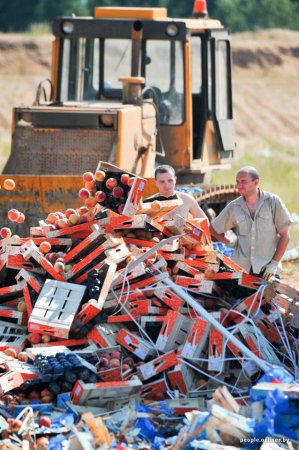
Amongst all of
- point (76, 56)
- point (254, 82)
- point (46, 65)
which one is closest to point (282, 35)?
point (254, 82)

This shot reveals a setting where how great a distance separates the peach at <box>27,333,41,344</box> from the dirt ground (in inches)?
1097

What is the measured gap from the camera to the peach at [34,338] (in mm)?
8734

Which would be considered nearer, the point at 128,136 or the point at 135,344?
the point at 135,344

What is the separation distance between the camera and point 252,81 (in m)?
47.7

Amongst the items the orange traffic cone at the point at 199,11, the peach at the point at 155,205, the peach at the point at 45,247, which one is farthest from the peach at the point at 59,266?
the orange traffic cone at the point at 199,11

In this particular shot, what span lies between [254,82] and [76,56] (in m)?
34.0

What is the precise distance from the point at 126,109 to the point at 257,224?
143 inches

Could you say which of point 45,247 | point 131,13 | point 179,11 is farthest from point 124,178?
point 179,11

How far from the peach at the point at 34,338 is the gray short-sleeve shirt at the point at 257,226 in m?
2.14

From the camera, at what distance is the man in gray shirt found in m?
9.72

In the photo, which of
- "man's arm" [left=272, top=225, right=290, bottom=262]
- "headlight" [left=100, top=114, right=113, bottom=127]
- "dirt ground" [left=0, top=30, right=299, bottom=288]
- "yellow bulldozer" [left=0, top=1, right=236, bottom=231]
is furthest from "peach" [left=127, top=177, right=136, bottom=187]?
"dirt ground" [left=0, top=30, right=299, bottom=288]

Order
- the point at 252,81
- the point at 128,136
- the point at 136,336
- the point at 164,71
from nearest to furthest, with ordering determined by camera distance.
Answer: the point at 136,336 < the point at 128,136 < the point at 164,71 < the point at 252,81

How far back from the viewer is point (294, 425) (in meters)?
7.01

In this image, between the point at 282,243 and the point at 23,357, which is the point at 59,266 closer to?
the point at 23,357
